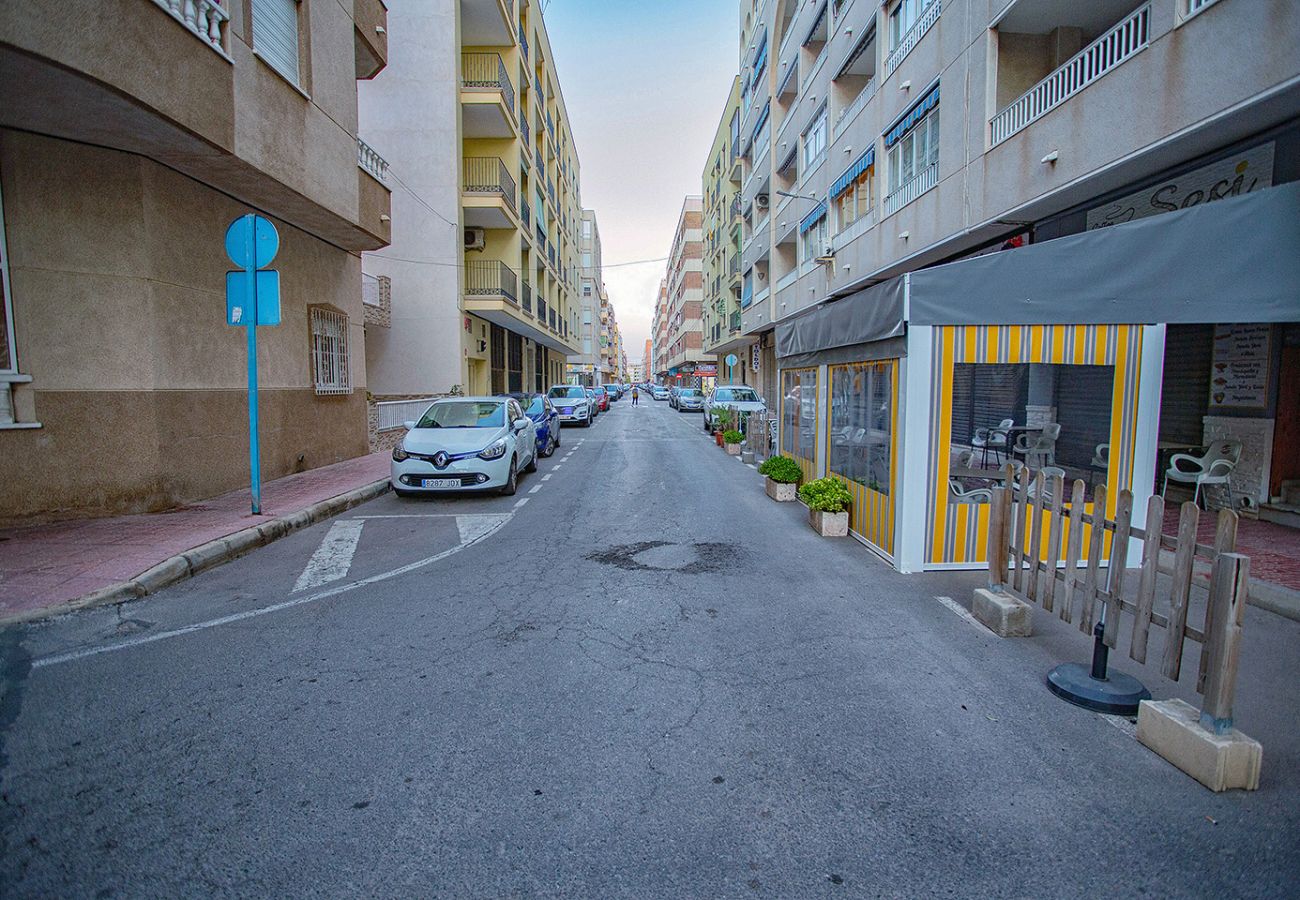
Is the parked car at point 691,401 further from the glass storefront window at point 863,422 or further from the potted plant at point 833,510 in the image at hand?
the potted plant at point 833,510

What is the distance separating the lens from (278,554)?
712cm

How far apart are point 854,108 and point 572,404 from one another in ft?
50.1

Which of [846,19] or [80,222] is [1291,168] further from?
[846,19]

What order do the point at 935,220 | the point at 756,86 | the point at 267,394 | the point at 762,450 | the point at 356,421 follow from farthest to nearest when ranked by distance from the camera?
the point at 756,86 < the point at 762,450 < the point at 356,421 < the point at 935,220 < the point at 267,394

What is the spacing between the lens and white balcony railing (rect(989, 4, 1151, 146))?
863 centimetres

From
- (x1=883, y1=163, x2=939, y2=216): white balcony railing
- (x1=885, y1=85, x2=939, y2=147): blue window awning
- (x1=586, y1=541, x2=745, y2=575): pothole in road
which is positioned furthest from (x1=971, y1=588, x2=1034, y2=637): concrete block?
(x1=885, y1=85, x2=939, y2=147): blue window awning

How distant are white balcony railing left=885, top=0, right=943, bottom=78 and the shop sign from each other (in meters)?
6.21

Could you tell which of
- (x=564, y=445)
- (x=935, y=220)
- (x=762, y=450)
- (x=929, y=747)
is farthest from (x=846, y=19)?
(x=929, y=747)

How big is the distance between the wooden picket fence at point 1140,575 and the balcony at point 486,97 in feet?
72.0

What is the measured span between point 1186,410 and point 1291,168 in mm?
3753

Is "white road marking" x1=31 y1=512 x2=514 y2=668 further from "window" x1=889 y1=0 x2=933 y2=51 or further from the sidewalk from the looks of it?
"window" x1=889 y1=0 x2=933 y2=51

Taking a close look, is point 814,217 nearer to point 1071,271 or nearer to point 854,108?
point 854,108

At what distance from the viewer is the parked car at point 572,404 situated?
2823 cm

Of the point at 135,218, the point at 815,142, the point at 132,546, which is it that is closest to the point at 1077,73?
the point at 135,218
